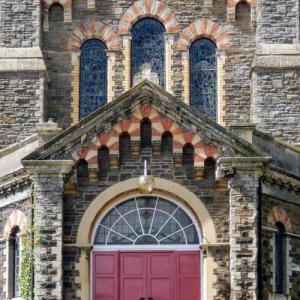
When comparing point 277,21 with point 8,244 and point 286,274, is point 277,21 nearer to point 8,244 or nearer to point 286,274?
point 286,274

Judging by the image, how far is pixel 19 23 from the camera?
37688 mm

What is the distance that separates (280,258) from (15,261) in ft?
21.7

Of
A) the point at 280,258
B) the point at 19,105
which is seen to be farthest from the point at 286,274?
the point at 19,105

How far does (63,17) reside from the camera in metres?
38.1

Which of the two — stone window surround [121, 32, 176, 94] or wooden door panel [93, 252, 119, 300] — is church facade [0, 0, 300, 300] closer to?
Result: wooden door panel [93, 252, 119, 300]

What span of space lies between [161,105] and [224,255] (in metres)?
3.83

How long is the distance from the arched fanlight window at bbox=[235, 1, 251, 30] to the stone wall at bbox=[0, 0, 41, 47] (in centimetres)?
562

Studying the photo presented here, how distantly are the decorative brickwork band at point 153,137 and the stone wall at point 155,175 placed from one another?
1.36 ft

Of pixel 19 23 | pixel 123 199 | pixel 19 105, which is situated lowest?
pixel 123 199

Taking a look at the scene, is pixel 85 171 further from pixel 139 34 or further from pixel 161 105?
pixel 139 34

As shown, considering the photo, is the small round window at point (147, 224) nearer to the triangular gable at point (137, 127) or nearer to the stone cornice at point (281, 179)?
the triangular gable at point (137, 127)

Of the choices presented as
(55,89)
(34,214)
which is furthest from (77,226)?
(55,89)

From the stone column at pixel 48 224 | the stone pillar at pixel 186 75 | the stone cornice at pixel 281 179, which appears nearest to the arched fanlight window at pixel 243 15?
the stone pillar at pixel 186 75

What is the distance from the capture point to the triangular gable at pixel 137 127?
31484 mm
